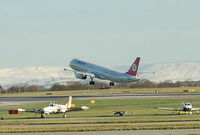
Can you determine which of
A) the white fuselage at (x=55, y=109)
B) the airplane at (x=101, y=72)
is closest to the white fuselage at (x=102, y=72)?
the airplane at (x=101, y=72)

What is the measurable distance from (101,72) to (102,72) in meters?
0.45

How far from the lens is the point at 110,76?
160000mm

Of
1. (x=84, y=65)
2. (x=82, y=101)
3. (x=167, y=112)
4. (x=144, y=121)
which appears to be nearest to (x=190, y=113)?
(x=167, y=112)

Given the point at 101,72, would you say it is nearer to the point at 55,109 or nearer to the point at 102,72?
the point at 102,72

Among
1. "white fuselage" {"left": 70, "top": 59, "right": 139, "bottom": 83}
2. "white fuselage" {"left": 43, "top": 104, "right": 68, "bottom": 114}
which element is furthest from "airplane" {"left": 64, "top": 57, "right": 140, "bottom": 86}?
"white fuselage" {"left": 43, "top": 104, "right": 68, "bottom": 114}

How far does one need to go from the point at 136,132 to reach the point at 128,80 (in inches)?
4044

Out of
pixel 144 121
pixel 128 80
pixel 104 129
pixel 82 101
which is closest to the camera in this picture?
pixel 104 129

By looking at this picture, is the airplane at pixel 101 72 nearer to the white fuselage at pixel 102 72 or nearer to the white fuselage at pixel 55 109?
the white fuselage at pixel 102 72

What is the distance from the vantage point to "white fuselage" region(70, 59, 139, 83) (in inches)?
6181

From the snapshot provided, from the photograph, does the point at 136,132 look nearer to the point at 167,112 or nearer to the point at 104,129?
the point at 104,129

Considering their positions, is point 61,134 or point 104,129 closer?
point 61,134

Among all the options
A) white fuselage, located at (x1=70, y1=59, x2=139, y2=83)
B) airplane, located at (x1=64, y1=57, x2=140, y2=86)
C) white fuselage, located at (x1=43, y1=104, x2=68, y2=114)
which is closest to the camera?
white fuselage, located at (x1=43, y1=104, x2=68, y2=114)

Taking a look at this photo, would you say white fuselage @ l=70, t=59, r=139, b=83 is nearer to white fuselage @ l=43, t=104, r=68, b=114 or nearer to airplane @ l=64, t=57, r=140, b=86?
airplane @ l=64, t=57, r=140, b=86

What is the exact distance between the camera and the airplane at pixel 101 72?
15725 centimetres
